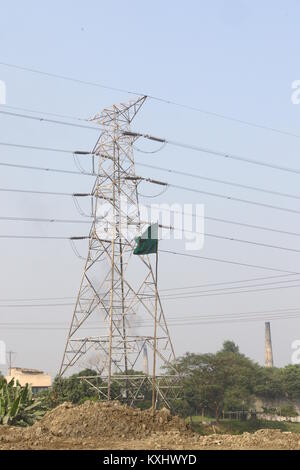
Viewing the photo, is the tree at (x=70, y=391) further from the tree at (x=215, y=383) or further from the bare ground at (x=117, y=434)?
the bare ground at (x=117, y=434)

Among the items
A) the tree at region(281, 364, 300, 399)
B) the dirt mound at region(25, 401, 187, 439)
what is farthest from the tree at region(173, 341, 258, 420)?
the dirt mound at region(25, 401, 187, 439)

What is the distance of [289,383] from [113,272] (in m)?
66.6

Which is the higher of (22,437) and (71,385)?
(71,385)

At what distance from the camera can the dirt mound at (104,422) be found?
27.0 meters

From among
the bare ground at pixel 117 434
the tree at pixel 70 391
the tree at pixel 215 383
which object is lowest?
the bare ground at pixel 117 434

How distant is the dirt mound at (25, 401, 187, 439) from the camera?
27.0 meters

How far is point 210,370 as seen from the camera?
3413 inches

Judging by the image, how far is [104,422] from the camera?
27.8m

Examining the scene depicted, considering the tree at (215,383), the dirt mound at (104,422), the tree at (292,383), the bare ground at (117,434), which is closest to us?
the bare ground at (117,434)

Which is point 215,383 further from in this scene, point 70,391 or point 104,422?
point 104,422

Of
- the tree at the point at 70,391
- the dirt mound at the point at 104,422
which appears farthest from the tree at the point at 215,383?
the dirt mound at the point at 104,422

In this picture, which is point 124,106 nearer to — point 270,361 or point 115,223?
point 115,223

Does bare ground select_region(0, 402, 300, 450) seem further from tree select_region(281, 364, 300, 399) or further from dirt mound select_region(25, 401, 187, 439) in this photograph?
tree select_region(281, 364, 300, 399)
